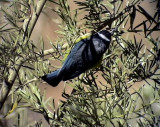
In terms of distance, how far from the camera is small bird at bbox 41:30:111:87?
49 centimetres

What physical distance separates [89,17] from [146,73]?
5.2 inches

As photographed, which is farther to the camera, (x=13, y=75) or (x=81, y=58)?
(x=81, y=58)

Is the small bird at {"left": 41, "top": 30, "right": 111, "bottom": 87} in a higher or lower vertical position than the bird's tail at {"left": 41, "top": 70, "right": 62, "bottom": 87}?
higher

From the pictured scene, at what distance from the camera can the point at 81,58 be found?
59 centimetres

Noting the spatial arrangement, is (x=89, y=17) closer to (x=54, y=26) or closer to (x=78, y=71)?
(x=78, y=71)

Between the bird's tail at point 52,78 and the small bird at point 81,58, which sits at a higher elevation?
the small bird at point 81,58

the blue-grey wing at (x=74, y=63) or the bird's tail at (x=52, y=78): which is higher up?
the blue-grey wing at (x=74, y=63)

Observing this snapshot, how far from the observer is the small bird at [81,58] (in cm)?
49

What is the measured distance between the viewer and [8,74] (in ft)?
1.58

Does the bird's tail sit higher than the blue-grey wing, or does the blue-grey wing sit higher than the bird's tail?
the blue-grey wing

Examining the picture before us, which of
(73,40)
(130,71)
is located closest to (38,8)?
(73,40)

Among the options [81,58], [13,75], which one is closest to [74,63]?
[81,58]

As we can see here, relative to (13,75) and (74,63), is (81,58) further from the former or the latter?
(13,75)

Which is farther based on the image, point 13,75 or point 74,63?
point 74,63
